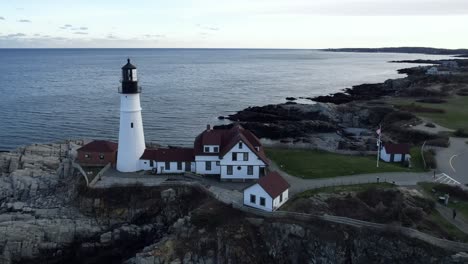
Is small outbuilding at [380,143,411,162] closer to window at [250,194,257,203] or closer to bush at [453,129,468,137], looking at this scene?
bush at [453,129,468,137]

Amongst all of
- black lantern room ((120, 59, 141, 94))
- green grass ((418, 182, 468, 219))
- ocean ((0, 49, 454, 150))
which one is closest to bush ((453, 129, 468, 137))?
green grass ((418, 182, 468, 219))

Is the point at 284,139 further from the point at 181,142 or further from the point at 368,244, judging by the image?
the point at 368,244

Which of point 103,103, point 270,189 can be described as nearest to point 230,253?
point 270,189

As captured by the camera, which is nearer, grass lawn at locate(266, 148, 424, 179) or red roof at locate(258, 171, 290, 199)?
red roof at locate(258, 171, 290, 199)

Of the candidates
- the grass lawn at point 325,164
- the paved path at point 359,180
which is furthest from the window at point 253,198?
the grass lawn at point 325,164

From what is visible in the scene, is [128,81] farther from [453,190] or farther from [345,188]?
[453,190]

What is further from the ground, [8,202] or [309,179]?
[309,179]

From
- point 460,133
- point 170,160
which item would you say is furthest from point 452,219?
point 460,133
